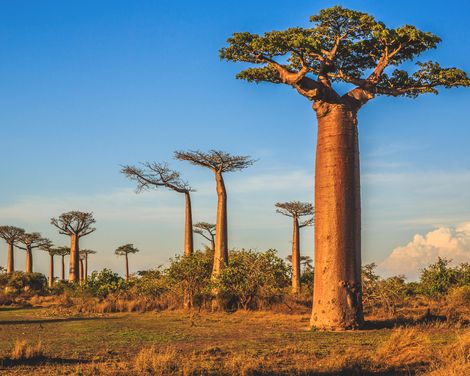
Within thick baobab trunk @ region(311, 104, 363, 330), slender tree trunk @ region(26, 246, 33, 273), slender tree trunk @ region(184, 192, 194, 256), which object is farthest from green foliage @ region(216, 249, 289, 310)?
slender tree trunk @ region(26, 246, 33, 273)

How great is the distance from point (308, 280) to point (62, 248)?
20831mm

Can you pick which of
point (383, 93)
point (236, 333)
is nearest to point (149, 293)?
point (236, 333)

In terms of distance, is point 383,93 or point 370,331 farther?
point 383,93

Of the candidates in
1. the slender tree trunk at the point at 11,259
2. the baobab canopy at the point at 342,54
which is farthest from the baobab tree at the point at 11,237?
the baobab canopy at the point at 342,54

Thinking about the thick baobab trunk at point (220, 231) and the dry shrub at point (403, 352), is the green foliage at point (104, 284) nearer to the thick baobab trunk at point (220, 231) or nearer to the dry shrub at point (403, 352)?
the thick baobab trunk at point (220, 231)

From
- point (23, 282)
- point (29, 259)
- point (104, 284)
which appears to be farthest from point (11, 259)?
point (104, 284)

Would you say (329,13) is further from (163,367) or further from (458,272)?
(458,272)

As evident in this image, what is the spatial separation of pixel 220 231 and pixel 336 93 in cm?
Answer: 808

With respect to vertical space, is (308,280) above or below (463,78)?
below

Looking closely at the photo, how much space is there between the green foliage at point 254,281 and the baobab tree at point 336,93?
17.9 feet

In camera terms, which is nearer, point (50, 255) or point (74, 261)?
point (74, 261)

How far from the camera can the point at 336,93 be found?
12.5 m

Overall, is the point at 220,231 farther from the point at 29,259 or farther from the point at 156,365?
the point at 29,259

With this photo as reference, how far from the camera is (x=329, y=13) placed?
12.6 m
